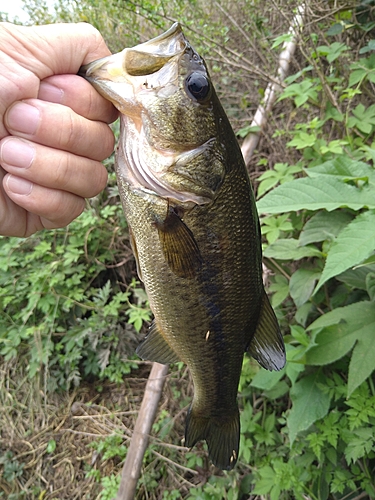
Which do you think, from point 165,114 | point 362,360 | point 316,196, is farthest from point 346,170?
point 165,114

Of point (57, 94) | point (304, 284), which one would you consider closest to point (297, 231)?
point (304, 284)

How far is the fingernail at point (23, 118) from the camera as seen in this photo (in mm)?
1025

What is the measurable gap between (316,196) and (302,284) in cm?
49

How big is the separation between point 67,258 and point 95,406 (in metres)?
1.28

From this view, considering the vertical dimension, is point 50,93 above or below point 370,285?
above

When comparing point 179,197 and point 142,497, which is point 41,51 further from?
point 142,497

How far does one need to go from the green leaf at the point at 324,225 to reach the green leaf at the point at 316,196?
0.22 m

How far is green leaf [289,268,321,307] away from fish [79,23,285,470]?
0.68 m

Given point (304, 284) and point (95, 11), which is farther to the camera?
point (95, 11)

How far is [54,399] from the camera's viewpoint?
132 inches

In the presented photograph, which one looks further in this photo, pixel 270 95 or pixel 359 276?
pixel 270 95

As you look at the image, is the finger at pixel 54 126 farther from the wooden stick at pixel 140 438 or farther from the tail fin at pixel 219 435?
the wooden stick at pixel 140 438

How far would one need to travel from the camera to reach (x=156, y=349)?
1433 mm

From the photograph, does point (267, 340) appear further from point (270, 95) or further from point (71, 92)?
point (270, 95)
